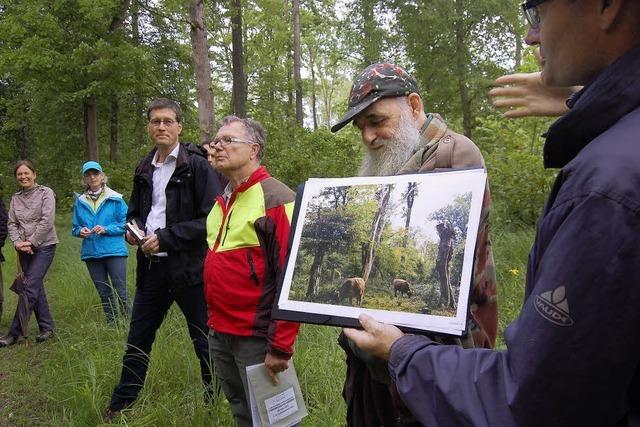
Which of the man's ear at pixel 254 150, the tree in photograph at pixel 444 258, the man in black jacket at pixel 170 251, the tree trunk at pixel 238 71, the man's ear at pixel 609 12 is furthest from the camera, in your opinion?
the tree trunk at pixel 238 71

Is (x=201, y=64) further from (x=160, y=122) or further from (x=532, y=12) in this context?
(x=532, y=12)

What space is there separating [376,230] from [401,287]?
218mm

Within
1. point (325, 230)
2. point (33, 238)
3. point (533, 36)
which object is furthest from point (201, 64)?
point (533, 36)

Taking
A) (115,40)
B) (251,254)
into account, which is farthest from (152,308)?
(115,40)

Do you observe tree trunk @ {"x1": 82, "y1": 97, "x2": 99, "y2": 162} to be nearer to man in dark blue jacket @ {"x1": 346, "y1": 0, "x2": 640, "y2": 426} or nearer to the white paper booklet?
the white paper booklet

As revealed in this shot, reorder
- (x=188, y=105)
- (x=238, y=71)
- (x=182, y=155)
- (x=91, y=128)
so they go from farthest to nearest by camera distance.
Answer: (x=188, y=105) < (x=91, y=128) < (x=238, y=71) < (x=182, y=155)

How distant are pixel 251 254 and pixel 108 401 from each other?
6.17 ft

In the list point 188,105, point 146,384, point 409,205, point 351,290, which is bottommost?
point 146,384

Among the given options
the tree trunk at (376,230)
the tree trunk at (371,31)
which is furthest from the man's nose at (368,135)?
the tree trunk at (371,31)

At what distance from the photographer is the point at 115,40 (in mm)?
13320

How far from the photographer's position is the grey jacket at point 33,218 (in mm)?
6094

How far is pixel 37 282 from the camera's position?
237 inches

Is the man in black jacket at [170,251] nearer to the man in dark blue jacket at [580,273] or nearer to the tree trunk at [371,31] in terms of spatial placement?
the man in dark blue jacket at [580,273]

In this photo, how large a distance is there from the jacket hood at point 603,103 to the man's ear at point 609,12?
0.07 m
